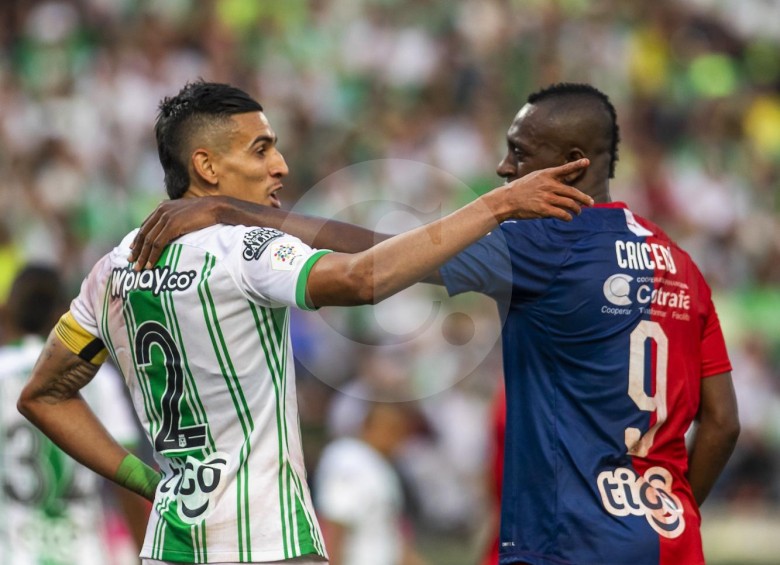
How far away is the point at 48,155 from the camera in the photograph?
12.8m

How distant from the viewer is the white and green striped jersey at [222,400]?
3.78 meters

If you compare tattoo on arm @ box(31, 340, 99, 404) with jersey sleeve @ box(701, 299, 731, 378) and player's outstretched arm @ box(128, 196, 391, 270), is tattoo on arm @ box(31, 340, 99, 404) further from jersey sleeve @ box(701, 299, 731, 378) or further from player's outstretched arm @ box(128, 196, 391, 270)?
jersey sleeve @ box(701, 299, 731, 378)

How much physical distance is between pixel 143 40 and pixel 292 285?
36.4 feet

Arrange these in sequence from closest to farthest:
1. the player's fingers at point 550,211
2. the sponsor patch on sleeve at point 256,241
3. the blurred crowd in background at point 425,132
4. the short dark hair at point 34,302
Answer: the player's fingers at point 550,211 < the sponsor patch on sleeve at point 256,241 < the short dark hair at point 34,302 < the blurred crowd in background at point 425,132

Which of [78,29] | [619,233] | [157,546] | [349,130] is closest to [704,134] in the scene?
[349,130]

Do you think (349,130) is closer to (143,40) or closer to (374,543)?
Result: (143,40)

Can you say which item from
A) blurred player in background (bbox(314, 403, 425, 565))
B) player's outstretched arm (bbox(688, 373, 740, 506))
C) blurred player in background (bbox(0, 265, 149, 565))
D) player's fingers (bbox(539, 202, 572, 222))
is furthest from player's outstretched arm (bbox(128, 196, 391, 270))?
blurred player in background (bbox(314, 403, 425, 565))

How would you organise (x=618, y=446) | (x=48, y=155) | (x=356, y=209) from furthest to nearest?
(x=48, y=155) < (x=356, y=209) < (x=618, y=446)

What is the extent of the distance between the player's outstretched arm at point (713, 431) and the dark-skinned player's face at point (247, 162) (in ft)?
5.69

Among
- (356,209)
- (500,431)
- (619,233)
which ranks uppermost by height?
(356,209)

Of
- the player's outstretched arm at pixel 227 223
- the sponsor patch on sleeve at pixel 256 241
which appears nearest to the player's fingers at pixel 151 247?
the player's outstretched arm at pixel 227 223

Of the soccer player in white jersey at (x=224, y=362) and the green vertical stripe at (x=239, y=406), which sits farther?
the green vertical stripe at (x=239, y=406)

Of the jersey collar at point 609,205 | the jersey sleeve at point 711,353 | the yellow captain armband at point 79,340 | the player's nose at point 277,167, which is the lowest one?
the jersey sleeve at point 711,353

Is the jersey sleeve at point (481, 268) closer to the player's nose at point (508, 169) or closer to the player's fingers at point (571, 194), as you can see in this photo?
the player's nose at point (508, 169)
